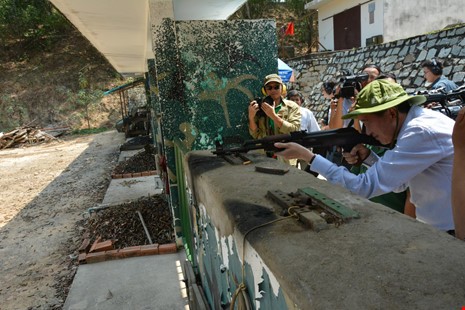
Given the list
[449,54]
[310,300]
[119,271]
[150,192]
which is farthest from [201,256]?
[449,54]

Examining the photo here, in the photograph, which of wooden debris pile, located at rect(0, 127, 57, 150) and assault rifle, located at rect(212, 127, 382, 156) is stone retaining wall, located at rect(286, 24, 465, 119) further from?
wooden debris pile, located at rect(0, 127, 57, 150)

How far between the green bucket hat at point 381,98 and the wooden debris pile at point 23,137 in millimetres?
17908

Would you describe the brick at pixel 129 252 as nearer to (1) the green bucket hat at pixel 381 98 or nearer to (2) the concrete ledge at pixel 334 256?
(2) the concrete ledge at pixel 334 256

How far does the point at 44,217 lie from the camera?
637cm

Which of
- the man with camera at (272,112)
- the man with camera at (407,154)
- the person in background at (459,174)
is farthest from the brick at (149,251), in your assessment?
the person in background at (459,174)

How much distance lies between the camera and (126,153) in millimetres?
11359

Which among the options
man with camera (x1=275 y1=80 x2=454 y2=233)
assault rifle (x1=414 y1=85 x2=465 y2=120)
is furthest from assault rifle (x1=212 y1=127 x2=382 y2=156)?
assault rifle (x1=414 y1=85 x2=465 y2=120)

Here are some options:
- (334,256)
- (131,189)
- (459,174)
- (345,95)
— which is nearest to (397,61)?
(345,95)

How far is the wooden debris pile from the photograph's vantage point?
16625 mm

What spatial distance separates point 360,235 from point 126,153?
10.8m

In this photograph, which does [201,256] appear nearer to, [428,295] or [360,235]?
[360,235]

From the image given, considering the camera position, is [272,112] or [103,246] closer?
[272,112]

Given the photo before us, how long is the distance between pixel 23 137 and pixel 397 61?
15.8 m

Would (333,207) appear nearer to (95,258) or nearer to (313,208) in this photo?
(313,208)
